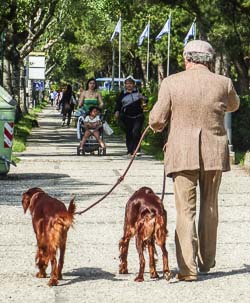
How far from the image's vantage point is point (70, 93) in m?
46.5

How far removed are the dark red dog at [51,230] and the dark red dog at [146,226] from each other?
1.68 feet

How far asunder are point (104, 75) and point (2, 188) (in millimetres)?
100693

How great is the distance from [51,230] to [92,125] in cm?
1651

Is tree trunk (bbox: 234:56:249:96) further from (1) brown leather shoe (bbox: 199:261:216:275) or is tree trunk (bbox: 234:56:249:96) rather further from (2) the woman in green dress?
(1) brown leather shoe (bbox: 199:261:216:275)

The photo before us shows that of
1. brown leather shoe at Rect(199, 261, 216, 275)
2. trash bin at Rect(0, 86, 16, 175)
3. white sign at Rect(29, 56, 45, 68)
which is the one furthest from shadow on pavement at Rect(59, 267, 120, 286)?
white sign at Rect(29, 56, 45, 68)

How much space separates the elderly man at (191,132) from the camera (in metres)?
8.41

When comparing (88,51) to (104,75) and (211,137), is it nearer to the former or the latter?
(104,75)

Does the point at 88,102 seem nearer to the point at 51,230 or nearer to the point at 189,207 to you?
the point at 189,207

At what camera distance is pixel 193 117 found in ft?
27.7

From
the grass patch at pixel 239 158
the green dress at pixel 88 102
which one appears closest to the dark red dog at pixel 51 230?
the grass patch at pixel 239 158

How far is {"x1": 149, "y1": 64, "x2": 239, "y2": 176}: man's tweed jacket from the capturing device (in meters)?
8.41

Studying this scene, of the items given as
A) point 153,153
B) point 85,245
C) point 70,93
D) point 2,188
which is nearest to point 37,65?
point 70,93

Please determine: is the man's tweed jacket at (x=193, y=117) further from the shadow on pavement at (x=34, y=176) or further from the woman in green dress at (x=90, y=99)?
the woman in green dress at (x=90, y=99)

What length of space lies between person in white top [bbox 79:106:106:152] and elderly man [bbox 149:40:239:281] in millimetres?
15928
